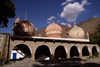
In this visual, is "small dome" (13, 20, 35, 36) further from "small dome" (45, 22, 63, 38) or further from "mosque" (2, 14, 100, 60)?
"small dome" (45, 22, 63, 38)

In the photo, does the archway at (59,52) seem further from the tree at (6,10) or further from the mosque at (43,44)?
the tree at (6,10)

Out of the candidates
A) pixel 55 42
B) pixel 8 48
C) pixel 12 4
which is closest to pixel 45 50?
pixel 55 42

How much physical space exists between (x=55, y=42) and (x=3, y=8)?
8.75 meters

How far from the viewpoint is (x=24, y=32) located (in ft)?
55.9

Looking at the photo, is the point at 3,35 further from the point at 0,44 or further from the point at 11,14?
the point at 11,14

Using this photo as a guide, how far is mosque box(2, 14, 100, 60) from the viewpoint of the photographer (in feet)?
38.3

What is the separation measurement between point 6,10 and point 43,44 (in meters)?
6.75

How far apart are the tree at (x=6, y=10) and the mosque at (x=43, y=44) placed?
79.2 inches

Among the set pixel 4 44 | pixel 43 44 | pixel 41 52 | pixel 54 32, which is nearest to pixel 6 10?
pixel 4 44

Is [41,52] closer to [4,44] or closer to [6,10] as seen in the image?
[4,44]

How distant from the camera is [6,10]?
33.7 ft

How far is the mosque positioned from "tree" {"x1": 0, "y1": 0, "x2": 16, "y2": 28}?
201cm

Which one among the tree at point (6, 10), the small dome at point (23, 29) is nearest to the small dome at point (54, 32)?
the small dome at point (23, 29)

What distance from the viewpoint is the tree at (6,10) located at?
9.87 metres
